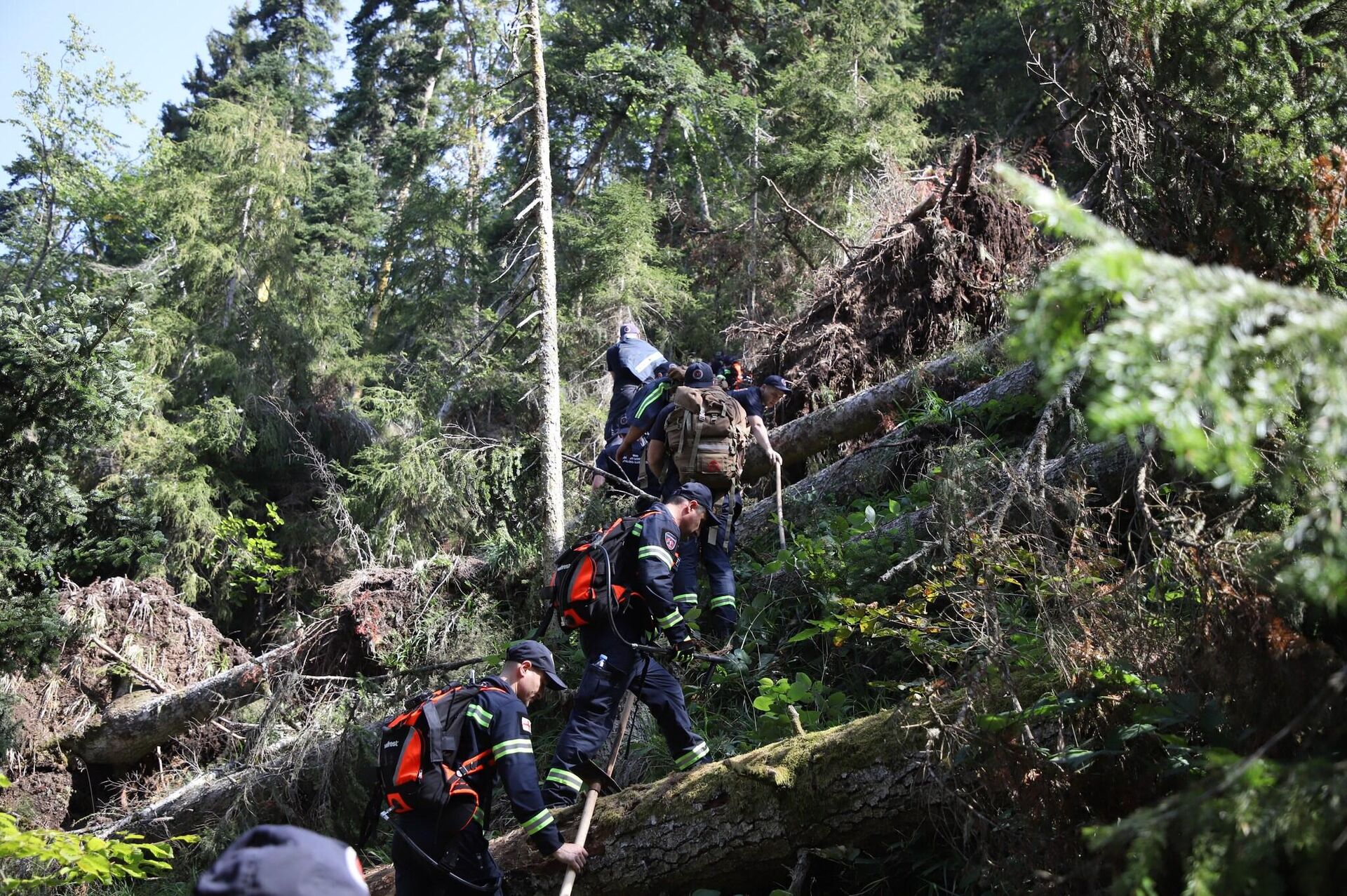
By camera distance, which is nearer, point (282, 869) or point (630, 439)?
point (282, 869)

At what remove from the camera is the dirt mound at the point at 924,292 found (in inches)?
437

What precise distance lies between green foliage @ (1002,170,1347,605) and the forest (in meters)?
0.02

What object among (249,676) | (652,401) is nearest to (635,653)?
(652,401)

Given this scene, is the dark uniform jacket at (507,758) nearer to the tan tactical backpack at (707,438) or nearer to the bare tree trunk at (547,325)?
the tan tactical backpack at (707,438)

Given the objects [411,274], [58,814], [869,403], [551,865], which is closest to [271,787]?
[58,814]

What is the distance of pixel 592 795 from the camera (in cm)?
545

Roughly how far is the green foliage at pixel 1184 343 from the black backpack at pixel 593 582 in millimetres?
4063

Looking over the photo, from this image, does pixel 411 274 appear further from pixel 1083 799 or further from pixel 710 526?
pixel 1083 799

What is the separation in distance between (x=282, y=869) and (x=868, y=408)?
26.8ft

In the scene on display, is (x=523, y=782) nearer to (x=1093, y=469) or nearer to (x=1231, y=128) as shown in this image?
(x=1093, y=469)

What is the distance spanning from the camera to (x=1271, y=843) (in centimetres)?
239

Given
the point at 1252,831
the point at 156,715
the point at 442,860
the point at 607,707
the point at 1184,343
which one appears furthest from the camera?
the point at 156,715

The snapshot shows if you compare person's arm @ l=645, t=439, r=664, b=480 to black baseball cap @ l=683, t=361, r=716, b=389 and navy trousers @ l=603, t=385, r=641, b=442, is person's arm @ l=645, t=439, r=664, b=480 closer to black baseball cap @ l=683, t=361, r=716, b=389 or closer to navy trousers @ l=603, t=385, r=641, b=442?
black baseball cap @ l=683, t=361, r=716, b=389

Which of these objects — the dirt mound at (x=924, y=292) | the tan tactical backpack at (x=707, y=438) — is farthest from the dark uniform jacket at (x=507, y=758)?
the dirt mound at (x=924, y=292)
